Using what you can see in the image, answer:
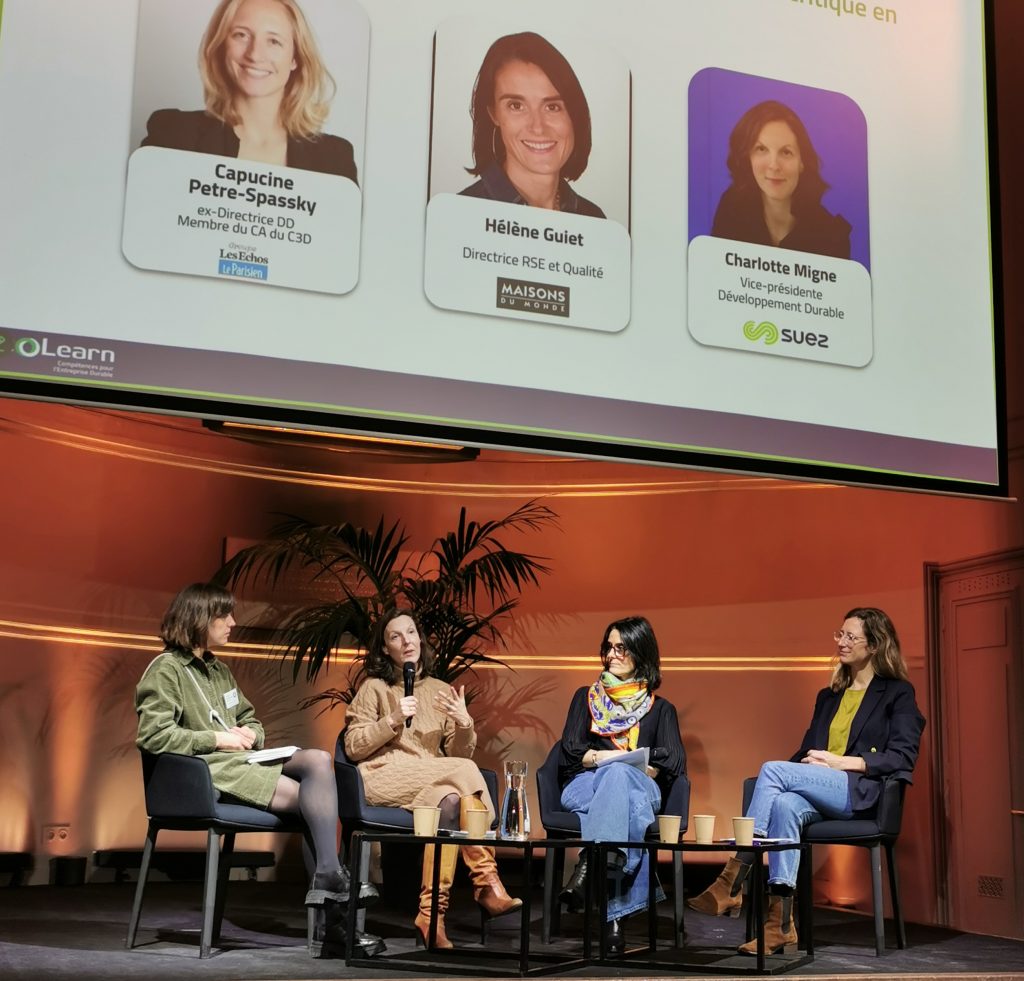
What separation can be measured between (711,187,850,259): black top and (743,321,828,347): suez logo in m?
0.26

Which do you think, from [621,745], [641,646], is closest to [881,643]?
[641,646]

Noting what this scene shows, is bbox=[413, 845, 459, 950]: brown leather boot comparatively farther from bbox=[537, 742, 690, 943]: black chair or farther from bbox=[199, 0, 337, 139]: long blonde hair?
bbox=[199, 0, 337, 139]: long blonde hair

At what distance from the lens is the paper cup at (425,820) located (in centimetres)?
313

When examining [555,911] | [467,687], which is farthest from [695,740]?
[555,911]

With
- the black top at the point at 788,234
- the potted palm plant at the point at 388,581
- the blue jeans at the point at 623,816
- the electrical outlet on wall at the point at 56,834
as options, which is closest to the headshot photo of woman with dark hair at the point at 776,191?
the black top at the point at 788,234

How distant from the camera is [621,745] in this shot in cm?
405

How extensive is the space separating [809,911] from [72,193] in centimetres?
265

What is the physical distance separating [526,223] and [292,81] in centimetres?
74

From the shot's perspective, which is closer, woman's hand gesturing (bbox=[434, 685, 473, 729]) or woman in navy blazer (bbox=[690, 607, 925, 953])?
woman in navy blazer (bbox=[690, 607, 925, 953])

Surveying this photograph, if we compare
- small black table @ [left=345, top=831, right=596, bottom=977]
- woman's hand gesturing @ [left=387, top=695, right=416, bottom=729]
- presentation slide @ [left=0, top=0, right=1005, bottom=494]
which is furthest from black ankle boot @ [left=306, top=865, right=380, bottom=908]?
presentation slide @ [left=0, top=0, right=1005, bottom=494]

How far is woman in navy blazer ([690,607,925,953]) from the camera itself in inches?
140

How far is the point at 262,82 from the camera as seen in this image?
3.45 m

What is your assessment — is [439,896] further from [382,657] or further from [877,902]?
→ [877,902]

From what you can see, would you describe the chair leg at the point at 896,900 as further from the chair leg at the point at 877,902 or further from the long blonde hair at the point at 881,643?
the long blonde hair at the point at 881,643
